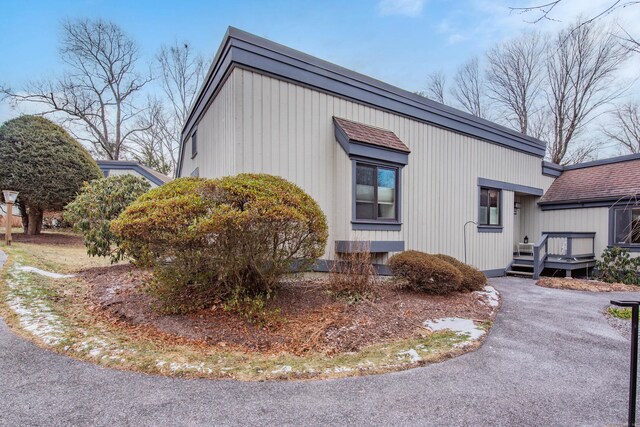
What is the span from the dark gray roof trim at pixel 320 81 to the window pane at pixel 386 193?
1801 mm

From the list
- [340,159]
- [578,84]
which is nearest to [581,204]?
[340,159]

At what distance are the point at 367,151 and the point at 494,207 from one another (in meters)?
6.24

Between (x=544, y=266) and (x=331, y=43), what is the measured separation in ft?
35.8

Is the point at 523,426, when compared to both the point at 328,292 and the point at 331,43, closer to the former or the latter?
the point at 328,292

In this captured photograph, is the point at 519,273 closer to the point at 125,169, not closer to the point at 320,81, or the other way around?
the point at 320,81

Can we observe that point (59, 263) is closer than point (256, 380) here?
No

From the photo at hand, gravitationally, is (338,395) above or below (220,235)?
below

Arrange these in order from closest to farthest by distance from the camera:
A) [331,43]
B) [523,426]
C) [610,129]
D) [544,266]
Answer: [523,426] < [544,266] < [331,43] < [610,129]

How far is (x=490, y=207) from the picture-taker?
417 inches

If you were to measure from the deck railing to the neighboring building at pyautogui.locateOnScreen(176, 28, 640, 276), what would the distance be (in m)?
0.04

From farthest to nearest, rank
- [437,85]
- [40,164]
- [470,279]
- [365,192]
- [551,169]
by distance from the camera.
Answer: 1. [437,85]
2. [551,169]
3. [40,164]
4. [365,192]
5. [470,279]

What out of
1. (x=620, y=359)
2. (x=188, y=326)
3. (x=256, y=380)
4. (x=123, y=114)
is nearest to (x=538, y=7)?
(x=620, y=359)

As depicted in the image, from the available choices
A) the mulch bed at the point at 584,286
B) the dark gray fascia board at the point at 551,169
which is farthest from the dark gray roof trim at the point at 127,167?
the dark gray fascia board at the point at 551,169

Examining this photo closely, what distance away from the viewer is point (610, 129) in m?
20.0
